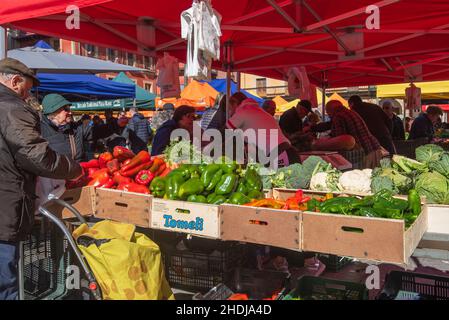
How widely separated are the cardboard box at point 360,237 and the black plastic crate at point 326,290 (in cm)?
39

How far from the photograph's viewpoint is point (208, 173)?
344 cm

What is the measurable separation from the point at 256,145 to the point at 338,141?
1678 mm

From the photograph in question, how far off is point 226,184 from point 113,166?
46.6 inches

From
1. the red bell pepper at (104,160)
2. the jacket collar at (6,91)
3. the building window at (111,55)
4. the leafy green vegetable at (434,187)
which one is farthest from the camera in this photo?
the building window at (111,55)

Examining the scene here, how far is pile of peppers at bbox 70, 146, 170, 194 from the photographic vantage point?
3.62m

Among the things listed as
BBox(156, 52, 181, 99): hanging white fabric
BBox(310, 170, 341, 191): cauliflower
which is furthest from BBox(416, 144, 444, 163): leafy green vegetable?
BBox(156, 52, 181, 99): hanging white fabric

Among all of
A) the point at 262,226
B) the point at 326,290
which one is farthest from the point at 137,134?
the point at 326,290

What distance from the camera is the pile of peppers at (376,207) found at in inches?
103

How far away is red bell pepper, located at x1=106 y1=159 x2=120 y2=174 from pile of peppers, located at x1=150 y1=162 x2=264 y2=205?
1.88ft

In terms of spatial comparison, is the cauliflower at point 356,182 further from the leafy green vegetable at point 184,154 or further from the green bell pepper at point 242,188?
the leafy green vegetable at point 184,154

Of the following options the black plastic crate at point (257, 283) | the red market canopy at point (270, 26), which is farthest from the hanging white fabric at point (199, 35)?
the black plastic crate at point (257, 283)

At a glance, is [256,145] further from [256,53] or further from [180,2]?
[256,53]

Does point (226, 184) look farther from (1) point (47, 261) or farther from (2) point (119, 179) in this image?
(1) point (47, 261)

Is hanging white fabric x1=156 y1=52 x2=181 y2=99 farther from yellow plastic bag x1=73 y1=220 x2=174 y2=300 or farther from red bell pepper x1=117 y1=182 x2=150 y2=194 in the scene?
yellow plastic bag x1=73 y1=220 x2=174 y2=300
